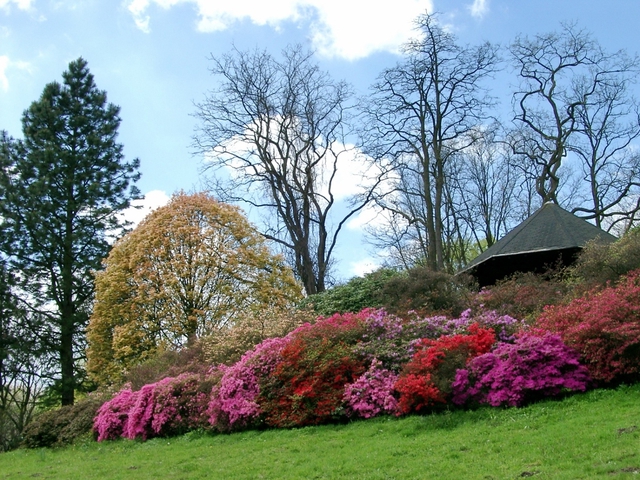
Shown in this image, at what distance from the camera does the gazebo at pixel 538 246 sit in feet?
57.2

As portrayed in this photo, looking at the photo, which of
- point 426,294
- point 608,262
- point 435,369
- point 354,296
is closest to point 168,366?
point 354,296

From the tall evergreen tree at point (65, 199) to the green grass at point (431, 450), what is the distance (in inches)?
674

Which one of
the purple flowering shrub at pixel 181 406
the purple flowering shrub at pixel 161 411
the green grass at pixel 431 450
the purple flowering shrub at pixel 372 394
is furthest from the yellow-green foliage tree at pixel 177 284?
the purple flowering shrub at pixel 372 394

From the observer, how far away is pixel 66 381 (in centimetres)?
2598

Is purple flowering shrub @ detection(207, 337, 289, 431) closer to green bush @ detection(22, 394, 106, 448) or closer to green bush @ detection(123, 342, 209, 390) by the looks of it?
green bush @ detection(123, 342, 209, 390)

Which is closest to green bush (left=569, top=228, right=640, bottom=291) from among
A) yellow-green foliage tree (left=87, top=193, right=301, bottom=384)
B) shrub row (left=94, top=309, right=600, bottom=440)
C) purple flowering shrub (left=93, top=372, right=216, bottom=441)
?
shrub row (left=94, top=309, right=600, bottom=440)

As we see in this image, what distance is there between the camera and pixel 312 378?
1086 centimetres

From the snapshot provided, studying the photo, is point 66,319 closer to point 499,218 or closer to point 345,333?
point 345,333

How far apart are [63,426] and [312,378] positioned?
8.04 meters

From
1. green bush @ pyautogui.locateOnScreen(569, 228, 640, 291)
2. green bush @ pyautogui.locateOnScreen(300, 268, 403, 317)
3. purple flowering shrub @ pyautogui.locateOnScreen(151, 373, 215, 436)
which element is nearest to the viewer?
green bush @ pyautogui.locateOnScreen(569, 228, 640, 291)

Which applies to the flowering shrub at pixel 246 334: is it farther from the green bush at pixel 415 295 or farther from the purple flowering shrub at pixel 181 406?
the purple flowering shrub at pixel 181 406

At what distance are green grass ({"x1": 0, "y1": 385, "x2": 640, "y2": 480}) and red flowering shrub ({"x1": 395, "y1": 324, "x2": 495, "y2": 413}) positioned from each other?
0.94 ft

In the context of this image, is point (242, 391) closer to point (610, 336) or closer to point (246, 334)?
point (246, 334)

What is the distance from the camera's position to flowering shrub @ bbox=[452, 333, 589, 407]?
8734 mm
